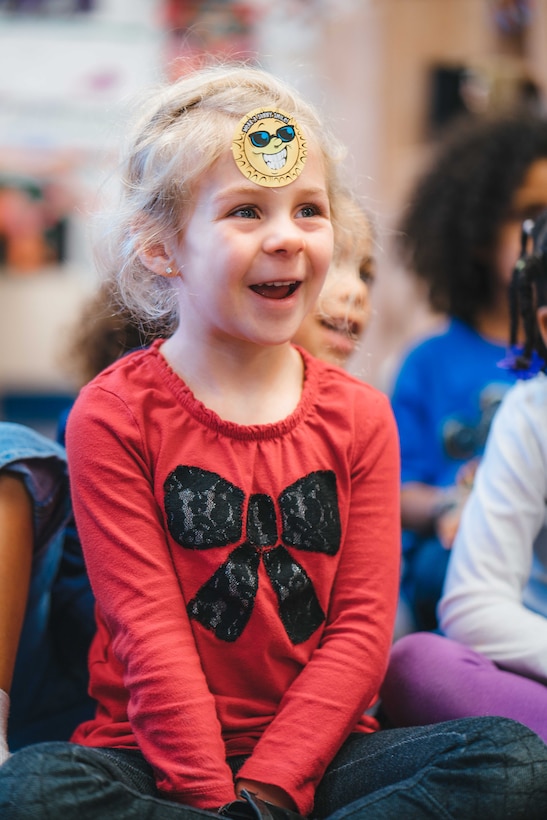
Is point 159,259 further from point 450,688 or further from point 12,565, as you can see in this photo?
point 450,688

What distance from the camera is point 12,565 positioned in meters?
0.97

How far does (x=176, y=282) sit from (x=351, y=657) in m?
0.42

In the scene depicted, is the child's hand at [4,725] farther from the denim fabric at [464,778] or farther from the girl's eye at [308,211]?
the girl's eye at [308,211]

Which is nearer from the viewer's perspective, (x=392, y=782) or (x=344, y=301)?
(x=392, y=782)

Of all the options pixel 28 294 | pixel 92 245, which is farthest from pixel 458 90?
pixel 92 245

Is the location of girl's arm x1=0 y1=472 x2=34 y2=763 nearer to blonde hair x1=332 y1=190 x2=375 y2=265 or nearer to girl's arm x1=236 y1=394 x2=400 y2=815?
girl's arm x1=236 y1=394 x2=400 y2=815

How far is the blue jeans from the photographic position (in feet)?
2.43

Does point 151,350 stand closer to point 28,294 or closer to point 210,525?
point 210,525

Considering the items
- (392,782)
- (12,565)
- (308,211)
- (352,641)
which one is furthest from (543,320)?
(12,565)

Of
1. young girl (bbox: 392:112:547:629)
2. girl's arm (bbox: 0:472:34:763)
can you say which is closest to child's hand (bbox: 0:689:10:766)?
girl's arm (bbox: 0:472:34:763)

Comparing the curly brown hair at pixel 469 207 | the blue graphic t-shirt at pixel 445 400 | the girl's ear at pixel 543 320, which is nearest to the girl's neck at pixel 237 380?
the girl's ear at pixel 543 320

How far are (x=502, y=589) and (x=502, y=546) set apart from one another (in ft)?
0.16

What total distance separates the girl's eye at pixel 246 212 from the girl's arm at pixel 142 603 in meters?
0.22

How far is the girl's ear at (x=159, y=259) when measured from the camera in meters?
0.94
